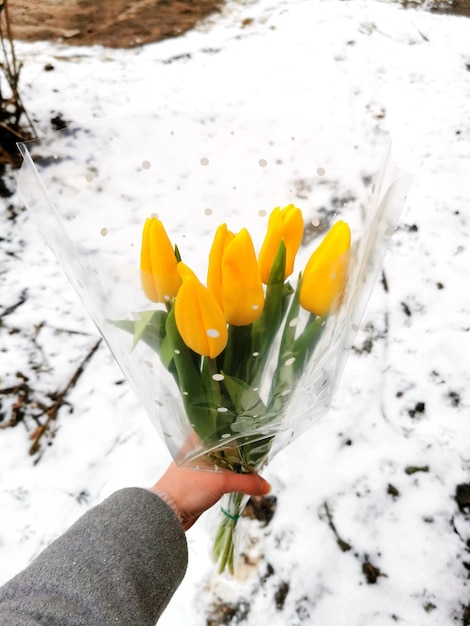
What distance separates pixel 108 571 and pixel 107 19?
2557 millimetres

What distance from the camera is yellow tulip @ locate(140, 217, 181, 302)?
574mm

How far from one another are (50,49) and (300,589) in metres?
2.38

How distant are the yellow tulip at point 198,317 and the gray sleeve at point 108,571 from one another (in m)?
0.38

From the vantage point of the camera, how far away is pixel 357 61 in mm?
2277

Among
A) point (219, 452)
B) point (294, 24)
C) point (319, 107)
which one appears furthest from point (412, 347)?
point (294, 24)

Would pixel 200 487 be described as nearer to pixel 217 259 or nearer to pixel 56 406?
pixel 217 259

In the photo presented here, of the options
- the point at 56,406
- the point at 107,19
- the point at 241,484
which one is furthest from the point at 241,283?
the point at 107,19

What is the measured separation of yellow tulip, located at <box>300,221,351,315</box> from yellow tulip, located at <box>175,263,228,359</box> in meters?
0.11

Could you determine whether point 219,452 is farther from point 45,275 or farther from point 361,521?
point 45,275

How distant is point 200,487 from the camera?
0.92 m

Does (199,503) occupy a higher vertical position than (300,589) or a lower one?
higher

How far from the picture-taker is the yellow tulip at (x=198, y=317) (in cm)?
54

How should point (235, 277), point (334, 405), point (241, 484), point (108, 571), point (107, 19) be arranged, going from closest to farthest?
point (235, 277) → point (108, 571) → point (241, 484) → point (334, 405) → point (107, 19)

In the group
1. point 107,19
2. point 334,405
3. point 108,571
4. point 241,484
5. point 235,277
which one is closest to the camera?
point 235,277
